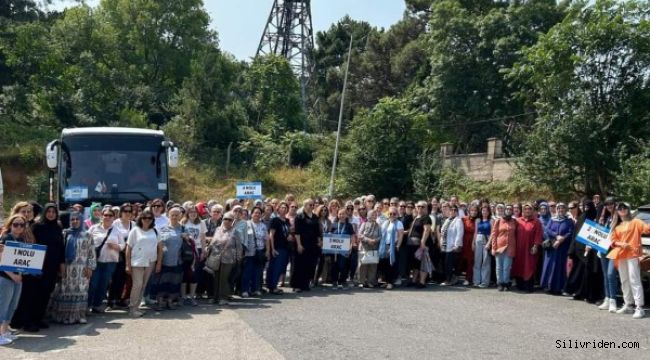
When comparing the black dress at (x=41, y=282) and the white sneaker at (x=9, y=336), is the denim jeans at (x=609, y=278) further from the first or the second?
the white sneaker at (x=9, y=336)

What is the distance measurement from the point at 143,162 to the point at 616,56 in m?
19.4

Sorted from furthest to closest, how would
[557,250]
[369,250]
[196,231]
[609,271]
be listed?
[369,250]
[557,250]
[196,231]
[609,271]

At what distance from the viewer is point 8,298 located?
8539mm

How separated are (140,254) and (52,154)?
220 inches

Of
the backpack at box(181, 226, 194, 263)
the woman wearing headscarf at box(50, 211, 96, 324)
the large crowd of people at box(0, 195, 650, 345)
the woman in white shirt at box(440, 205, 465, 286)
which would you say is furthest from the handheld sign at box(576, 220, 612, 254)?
the woman wearing headscarf at box(50, 211, 96, 324)

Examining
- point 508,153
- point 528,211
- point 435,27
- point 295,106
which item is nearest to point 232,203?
point 528,211

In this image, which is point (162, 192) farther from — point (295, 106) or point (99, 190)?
point (295, 106)

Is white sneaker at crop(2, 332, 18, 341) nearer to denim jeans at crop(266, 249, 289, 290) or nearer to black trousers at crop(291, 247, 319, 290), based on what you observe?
denim jeans at crop(266, 249, 289, 290)

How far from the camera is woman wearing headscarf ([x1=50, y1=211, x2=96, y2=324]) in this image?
9.77 metres

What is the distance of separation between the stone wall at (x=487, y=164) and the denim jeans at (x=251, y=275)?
20.1m

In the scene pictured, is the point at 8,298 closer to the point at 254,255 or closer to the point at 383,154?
the point at 254,255

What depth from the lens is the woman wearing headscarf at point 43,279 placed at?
30.2 feet

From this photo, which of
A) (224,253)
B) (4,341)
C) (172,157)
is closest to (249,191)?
(172,157)

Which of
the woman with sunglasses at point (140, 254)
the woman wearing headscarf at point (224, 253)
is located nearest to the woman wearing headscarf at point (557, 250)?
the woman wearing headscarf at point (224, 253)
